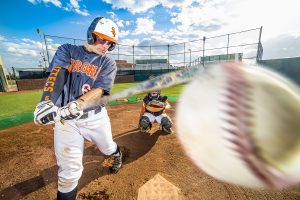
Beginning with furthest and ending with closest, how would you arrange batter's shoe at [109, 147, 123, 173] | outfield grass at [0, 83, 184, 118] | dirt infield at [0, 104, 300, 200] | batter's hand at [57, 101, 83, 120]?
1. outfield grass at [0, 83, 184, 118]
2. batter's shoe at [109, 147, 123, 173]
3. dirt infield at [0, 104, 300, 200]
4. batter's hand at [57, 101, 83, 120]

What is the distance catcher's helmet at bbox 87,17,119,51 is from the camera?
234 cm

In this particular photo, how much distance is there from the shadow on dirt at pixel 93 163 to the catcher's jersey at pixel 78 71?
132 cm

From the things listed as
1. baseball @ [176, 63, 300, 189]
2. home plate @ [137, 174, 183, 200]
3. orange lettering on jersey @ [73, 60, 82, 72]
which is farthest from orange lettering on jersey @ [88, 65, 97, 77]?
home plate @ [137, 174, 183, 200]

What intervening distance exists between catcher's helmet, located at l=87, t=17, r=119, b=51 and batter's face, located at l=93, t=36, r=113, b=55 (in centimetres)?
5

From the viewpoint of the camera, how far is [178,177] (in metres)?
2.76

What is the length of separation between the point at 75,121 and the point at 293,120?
2.17 metres

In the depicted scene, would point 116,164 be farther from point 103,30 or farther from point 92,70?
point 103,30

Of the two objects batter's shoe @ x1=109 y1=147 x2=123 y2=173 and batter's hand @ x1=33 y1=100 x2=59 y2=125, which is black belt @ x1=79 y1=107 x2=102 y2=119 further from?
batter's shoe @ x1=109 y1=147 x2=123 y2=173

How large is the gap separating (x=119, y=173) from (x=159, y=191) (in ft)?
2.56

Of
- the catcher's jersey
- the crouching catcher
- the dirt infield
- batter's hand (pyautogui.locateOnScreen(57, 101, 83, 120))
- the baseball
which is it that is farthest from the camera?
the crouching catcher

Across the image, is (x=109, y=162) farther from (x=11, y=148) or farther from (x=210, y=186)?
(x=11, y=148)

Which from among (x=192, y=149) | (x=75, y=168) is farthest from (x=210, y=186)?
(x=75, y=168)

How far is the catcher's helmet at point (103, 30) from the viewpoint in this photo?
7.68 feet

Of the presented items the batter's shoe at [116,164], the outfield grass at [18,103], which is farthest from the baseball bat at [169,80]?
the outfield grass at [18,103]
